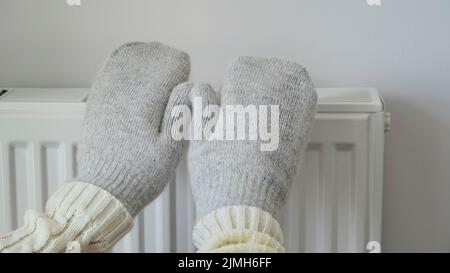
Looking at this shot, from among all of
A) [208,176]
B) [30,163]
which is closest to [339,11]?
[208,176]

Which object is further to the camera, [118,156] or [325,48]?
[325,48]

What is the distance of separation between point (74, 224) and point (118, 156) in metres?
0.09

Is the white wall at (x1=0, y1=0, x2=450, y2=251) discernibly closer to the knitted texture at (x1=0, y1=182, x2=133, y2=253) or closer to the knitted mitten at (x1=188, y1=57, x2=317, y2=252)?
the knitted mitten at (x1=188, y1=57, x2=317, y2=252)

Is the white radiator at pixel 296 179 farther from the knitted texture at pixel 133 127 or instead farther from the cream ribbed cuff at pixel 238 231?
the cream ribbed cuff at pixel 238 231

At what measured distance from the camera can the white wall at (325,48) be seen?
0.83 meters

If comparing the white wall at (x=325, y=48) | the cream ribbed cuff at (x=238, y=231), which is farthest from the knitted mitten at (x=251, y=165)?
the white wall at (x=325, y=48)

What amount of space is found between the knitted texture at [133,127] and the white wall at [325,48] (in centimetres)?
8

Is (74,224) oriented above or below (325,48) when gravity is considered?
below

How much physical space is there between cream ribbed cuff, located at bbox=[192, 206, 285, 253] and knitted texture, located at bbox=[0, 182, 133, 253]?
0.08 metres

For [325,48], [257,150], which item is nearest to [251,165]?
[257,150]

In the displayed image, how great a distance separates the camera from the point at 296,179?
31.6 inches

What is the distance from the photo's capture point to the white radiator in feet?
2.60

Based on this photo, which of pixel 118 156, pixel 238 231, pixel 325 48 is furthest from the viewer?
pixel 325 48

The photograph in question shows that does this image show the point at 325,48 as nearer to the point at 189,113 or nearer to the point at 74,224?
the point at 189,113
